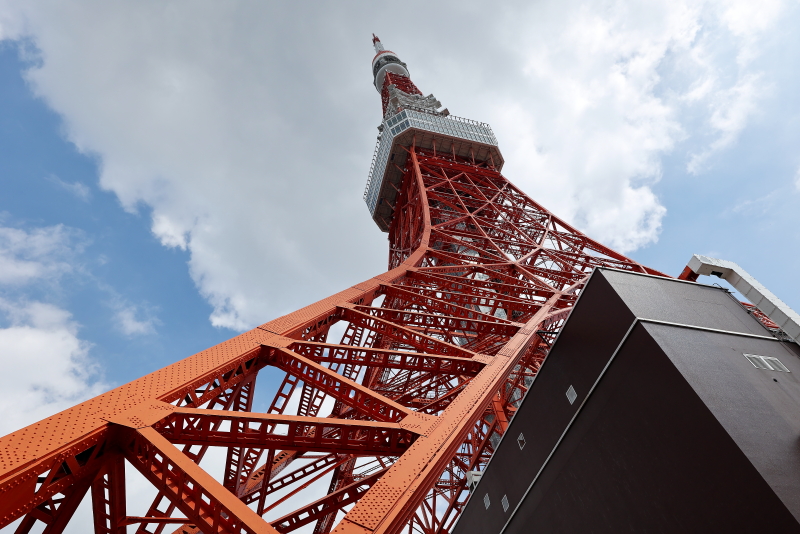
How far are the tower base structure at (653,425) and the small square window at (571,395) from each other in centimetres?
4

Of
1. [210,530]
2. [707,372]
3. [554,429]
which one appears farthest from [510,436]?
[210,530]

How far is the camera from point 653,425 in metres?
4.49

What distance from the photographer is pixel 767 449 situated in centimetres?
379

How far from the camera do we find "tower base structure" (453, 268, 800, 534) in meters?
3.80

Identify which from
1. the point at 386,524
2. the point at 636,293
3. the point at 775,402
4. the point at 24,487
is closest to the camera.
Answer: the point at 24,487

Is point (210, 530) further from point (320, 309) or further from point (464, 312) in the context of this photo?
point (464, 312)

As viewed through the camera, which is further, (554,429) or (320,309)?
(320,309)

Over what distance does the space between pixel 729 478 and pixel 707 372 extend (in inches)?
41.4

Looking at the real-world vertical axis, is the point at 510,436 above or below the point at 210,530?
above

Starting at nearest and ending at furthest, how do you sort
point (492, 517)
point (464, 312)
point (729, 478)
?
1. point (729, 478)
2. point (492, 517)
3. point (464, 312)

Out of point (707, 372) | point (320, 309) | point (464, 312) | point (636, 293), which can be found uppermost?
point (464, 312)

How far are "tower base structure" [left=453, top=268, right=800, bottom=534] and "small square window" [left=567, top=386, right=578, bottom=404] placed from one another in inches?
1.7

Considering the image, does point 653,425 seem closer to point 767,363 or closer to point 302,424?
point 767,363

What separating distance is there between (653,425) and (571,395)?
1.38 m
